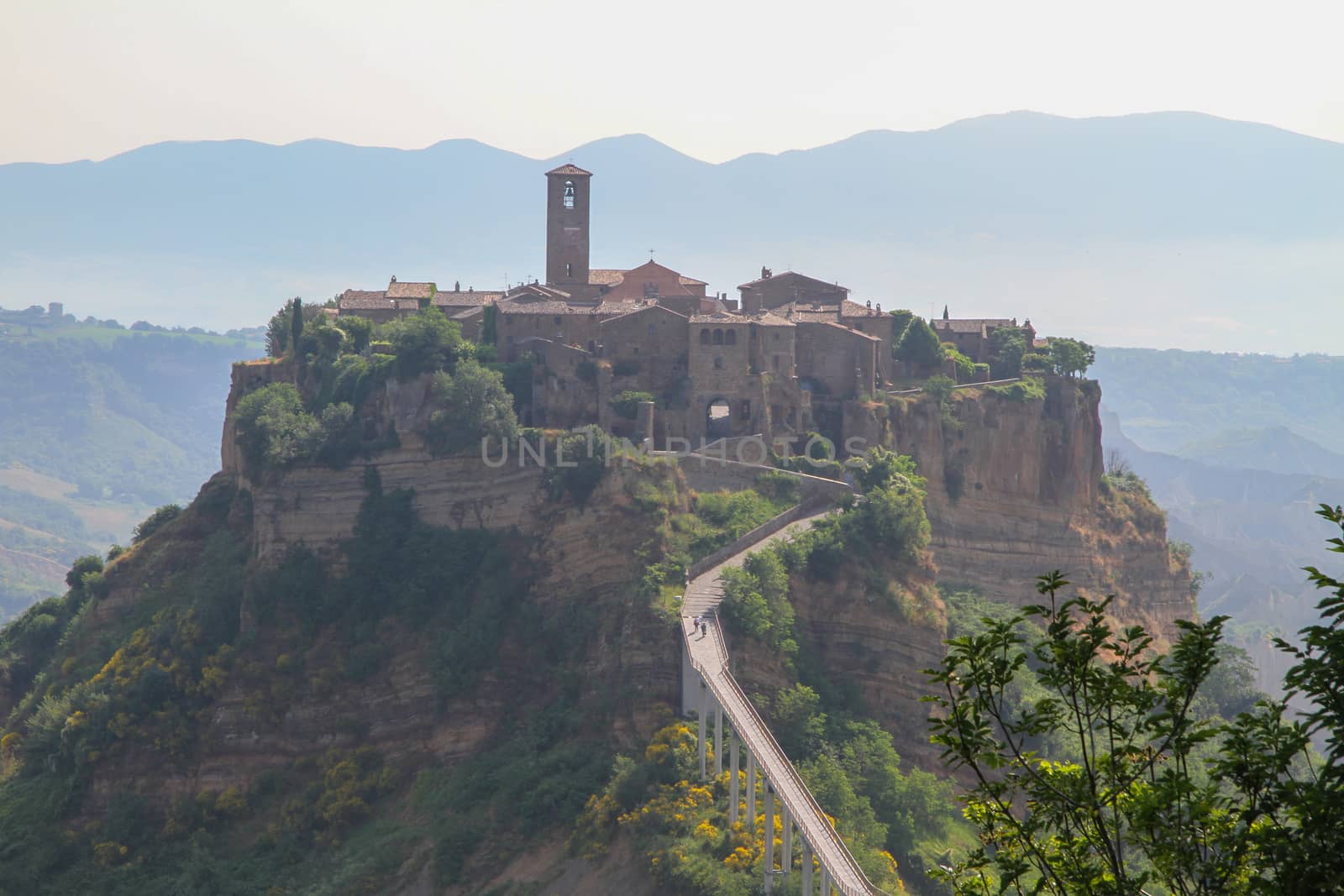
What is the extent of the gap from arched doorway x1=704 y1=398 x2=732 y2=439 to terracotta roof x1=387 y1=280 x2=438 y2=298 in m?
17.2

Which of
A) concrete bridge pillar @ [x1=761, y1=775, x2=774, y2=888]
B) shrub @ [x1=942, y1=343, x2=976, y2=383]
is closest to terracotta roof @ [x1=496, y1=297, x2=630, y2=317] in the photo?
shrub @ [x1=942, y1=343, x2=976, y2=383]

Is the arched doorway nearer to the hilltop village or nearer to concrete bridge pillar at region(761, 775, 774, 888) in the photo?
the hilltop village

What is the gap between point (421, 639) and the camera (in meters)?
60.1

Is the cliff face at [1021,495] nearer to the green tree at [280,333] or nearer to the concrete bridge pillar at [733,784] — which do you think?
the concrete bridge pillar at [733,784]

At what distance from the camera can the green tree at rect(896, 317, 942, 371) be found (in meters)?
72.2

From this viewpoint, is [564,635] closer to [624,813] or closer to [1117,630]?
[624,813]

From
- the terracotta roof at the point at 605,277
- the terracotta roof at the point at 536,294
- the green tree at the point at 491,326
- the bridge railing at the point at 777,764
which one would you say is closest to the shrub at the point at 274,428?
the green tree at the point at 491,326

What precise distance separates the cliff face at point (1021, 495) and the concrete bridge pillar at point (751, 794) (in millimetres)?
23766

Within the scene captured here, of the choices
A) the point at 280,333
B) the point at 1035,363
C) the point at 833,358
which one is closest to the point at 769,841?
the point at 833,358

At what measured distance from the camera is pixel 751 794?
145 feet

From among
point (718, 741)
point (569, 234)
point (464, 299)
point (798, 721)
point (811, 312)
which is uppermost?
point (569, 234)

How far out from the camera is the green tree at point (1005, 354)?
75625mm

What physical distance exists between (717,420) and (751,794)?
22.7 m

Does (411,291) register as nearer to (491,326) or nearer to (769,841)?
(491,326)
